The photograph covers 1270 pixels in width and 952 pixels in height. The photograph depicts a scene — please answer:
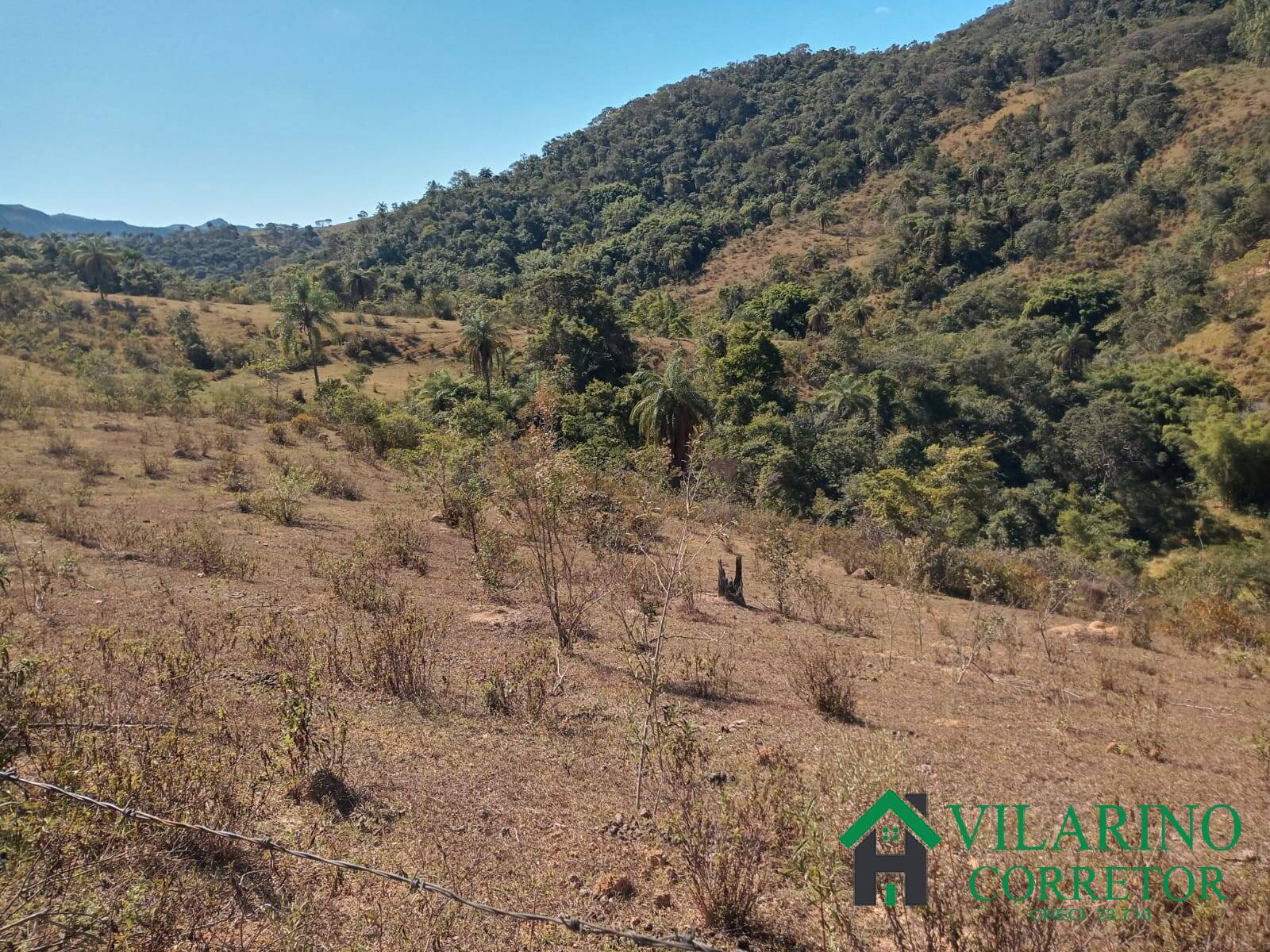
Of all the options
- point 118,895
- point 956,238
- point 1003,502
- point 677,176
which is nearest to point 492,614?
point 118,895

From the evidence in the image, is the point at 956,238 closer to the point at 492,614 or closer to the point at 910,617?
the point at 910,617

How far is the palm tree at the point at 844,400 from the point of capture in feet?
102

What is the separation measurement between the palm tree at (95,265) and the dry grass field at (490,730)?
44.8 meters

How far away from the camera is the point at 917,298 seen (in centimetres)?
5175

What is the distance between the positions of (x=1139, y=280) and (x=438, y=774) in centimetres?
5423

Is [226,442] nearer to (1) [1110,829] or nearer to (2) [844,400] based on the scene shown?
(1) [1110,829]

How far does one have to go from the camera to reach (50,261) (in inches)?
2096

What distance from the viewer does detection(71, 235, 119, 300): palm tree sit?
→ 45719mm

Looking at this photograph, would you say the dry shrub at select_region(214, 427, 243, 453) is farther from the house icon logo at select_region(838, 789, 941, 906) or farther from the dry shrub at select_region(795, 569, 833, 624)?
the house icon logo at select_region(838, 789, 941, 906)

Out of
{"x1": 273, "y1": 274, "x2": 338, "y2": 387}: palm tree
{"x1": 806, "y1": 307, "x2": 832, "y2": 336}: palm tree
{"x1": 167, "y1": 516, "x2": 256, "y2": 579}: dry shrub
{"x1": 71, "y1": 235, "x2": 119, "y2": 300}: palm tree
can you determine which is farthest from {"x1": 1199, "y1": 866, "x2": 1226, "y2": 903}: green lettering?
{"x1": 71, "y1": 235, "x2": 119, "y2": 300}: palm tree

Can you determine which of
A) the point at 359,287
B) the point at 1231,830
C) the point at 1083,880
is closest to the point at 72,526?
the point at 1083,880

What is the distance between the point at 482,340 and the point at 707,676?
25088 millimetres

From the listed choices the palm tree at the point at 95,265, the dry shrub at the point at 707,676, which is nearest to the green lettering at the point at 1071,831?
the dry shrub at the point at 707,676

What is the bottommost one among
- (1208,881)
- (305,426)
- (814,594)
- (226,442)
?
(814,594)
